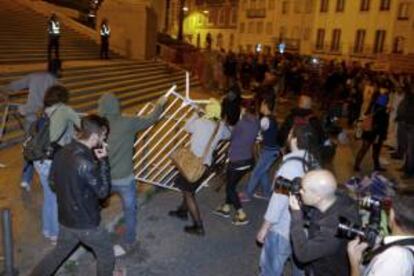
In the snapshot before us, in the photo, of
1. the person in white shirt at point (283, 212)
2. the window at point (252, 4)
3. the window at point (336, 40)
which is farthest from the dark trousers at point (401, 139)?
the window at point (252, 4)

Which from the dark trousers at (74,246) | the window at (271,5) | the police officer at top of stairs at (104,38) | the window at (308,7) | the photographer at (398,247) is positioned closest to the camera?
the photographer at (398,247)

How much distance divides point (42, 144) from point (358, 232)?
3.65 metres

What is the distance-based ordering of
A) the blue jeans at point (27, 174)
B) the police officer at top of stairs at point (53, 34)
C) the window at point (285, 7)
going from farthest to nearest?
the window at point (285, 7) → the police officer at top of stairs at point (53, 34) → the blue jeans at point (27, 174)

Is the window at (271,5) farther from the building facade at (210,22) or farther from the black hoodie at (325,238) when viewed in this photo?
the black hoodie at (325,238)

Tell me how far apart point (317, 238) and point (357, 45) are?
4137cm

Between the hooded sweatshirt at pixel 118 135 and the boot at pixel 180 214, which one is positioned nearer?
the hooded sweatshirt at pixel 118 135

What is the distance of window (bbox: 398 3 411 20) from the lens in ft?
118

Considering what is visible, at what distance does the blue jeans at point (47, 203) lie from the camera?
206 inches

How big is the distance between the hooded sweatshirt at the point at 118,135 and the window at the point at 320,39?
42.6 meters

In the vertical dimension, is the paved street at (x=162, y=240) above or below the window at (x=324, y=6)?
below

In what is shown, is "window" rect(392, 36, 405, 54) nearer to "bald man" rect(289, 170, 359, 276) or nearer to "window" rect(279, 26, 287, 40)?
"window" rect(279, 26, 287, 40)

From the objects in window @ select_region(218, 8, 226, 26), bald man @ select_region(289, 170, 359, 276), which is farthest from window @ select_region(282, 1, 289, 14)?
bald man @ select_region(289, 170, 359, 276)

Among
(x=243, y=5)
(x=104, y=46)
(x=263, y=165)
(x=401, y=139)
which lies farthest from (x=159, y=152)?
(x=243, y=5)

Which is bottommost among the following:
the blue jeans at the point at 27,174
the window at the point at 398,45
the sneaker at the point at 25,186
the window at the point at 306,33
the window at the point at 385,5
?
the sneaker at the point at 25,186
